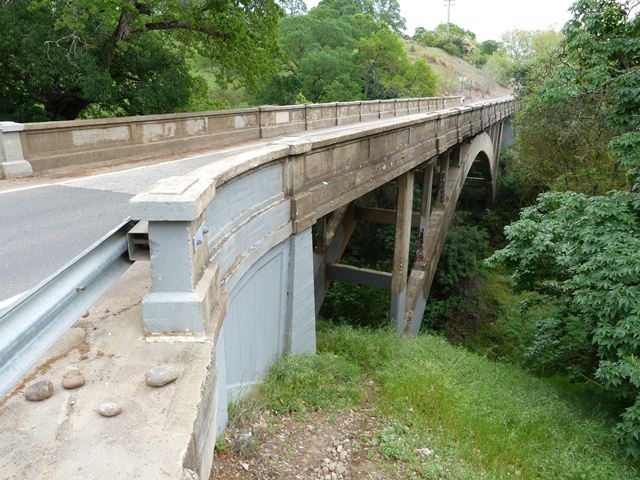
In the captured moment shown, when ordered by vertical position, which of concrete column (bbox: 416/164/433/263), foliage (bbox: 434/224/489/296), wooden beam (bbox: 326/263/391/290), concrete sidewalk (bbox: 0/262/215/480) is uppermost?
concrete sidewalk (bbox: 0/262/215/480)

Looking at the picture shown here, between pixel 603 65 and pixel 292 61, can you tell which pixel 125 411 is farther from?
pixel 292 61

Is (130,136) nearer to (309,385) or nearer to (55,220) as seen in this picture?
(55,220)

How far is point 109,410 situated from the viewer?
2.29 metres

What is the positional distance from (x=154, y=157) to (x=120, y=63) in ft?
20.1

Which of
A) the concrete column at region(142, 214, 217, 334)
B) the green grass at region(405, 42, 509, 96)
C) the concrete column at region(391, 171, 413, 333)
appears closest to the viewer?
the concrete column at region(142, 214, 217, 334)

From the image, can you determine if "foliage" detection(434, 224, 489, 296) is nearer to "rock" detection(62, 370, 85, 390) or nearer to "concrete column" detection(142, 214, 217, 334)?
"concrete column" detection(142, 214, 217, 334)

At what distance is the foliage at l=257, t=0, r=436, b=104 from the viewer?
2883 centimetres

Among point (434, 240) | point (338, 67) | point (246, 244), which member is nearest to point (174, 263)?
point (246, 244)

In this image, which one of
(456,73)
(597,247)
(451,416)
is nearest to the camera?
(451,416)

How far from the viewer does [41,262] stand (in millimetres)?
4281

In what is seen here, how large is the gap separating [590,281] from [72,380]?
249 inches

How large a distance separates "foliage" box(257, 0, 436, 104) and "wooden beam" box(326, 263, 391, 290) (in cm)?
1644

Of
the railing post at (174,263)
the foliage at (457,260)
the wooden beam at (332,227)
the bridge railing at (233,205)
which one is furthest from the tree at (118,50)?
the foliage at (457,260)

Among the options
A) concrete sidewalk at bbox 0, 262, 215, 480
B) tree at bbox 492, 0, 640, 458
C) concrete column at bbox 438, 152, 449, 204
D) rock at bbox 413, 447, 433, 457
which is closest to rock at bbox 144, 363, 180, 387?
concrete sidewalk at bbox 0, 262, 215, 480
